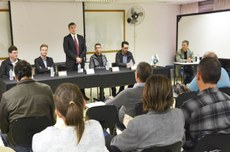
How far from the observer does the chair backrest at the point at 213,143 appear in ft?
4.93

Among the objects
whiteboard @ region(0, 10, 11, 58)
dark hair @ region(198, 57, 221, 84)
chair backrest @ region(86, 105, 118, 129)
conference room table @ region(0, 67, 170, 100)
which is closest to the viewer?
dark hair @ region(198, 57, 221, 84)

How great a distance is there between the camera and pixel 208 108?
164 centimetres

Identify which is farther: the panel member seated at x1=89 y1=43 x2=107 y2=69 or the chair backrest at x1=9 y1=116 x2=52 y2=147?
the panel member seated at x1=89 y1=43 x2=107 y2=69

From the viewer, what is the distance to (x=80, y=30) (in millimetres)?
6734

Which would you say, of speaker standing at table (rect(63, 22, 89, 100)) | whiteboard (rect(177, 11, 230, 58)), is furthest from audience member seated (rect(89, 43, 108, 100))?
whiteboard (rect(177, 11, 230, 58))

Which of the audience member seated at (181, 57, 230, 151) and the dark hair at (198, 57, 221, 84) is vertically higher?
the dark hair at (198, 57, 221, 84)

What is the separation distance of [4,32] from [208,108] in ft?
18.0

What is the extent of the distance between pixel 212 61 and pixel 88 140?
954 mm

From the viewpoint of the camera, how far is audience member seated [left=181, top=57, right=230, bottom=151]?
1.64m

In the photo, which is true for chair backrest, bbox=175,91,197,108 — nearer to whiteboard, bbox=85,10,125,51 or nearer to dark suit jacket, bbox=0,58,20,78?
dark suit jacket, bbox=0,58,20,78

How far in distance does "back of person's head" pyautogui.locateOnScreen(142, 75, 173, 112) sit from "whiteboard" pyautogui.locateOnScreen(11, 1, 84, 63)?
5.20 meters

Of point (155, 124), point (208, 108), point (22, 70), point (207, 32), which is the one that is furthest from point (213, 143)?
point (207, 32)

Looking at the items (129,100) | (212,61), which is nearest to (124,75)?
(129,100)

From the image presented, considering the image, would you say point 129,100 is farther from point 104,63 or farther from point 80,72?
point 104,63
